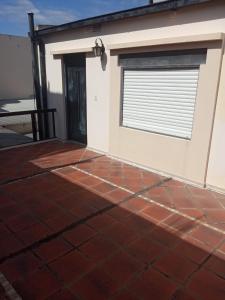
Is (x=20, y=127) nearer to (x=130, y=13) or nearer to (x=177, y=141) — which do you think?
(x=130, y=13)

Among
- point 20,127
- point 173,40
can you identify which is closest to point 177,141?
point 173,40

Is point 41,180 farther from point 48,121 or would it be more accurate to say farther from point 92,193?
point 48,121

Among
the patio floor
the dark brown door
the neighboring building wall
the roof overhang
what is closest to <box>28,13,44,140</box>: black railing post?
the roof overhang

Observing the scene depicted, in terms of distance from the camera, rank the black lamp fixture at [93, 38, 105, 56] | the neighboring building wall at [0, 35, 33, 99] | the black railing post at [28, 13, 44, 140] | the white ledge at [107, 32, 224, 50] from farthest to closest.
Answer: the neighboring building wall at [0, 35, 33, 99], the black railing post at [28, 13, 44, 140], the black lamp fixture at [93, 38, 105, 56], the white ledge at [107, 32, 224, 50]

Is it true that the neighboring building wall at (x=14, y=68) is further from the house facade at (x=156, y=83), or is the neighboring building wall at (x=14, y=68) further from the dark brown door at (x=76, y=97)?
the dark brown door at (x=76, y=97)

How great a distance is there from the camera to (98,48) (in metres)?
5.70

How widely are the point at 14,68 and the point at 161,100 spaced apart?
60.5 ft

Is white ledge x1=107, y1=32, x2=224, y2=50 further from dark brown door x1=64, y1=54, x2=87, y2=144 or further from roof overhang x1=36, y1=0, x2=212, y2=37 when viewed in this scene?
dark brown door x1=64, y1=54, x2=87, y2=144

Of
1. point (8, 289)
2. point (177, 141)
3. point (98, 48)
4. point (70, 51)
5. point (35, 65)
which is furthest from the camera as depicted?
point (35, 65)

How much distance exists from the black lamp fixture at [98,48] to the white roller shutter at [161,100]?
84cm

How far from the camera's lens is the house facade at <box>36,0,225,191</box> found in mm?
4160

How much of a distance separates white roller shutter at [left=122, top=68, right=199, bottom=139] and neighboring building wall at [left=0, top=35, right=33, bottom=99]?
17.2m

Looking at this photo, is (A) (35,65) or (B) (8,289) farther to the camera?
(A) (35,65)

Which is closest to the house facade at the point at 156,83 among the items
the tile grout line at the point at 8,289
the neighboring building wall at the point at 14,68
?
the tile grout line at the point at 8,289
